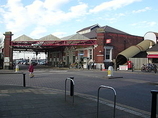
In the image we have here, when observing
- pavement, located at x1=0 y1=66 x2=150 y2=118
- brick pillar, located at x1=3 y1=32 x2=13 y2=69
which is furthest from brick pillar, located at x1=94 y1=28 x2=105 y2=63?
pavement, located at x1=0 y1=66 x2=150 y2=118

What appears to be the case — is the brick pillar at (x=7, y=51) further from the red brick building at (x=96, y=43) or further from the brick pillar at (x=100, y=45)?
the brick pillar at (x=100, y=45)

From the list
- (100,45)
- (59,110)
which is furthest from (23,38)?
(59,110)

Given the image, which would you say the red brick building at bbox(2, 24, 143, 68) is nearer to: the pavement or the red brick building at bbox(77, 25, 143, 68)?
the red brick building at bbox(77, 25, 143, 68)

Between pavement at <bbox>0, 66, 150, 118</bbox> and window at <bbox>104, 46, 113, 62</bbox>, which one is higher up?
window at <bbox>104, 46, 113, 62</bbox>

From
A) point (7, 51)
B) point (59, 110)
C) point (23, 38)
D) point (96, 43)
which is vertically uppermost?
point (23, 38)

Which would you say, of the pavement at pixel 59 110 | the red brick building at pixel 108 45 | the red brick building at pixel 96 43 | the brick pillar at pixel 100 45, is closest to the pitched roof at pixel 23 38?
the red brick building at pixel 96 43

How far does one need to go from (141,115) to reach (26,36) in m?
32.1

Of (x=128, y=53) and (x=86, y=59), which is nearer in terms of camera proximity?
(x=128, y=53)

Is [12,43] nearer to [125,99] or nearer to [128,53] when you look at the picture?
[128,53]

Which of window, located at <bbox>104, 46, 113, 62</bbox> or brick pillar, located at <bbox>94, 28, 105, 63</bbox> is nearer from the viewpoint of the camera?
brick pillar, located at <bbox>94, 28, 105, 63</bbox>

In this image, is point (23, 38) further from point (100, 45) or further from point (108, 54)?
point (108, 54)

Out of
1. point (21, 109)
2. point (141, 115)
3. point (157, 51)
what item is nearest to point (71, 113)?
point (21, 109)

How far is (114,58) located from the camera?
3525 cm

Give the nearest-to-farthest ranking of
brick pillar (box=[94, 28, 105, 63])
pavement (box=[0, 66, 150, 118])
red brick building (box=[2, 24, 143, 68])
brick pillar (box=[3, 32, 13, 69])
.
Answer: pavement (box=[0, 66, 150, 118]) → brick pillar (box=[94, 28, 105, 63]) → brick pillar (box=[3, 32, 13, 69]) → red brick building (box=[2, 24, 143, 68])
